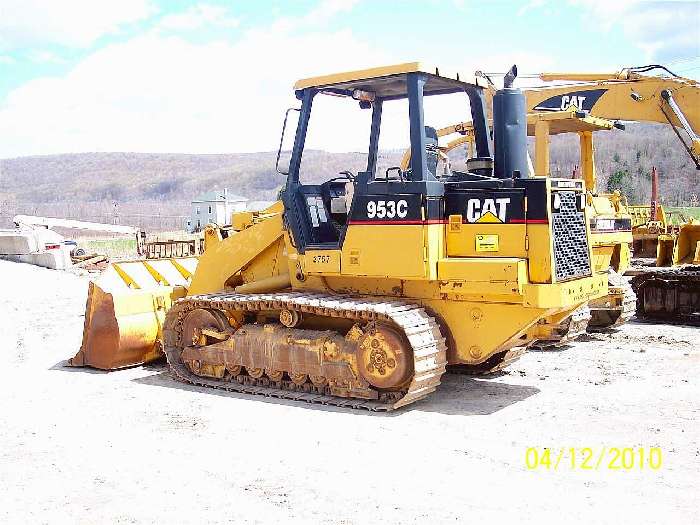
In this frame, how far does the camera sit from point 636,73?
13.3m

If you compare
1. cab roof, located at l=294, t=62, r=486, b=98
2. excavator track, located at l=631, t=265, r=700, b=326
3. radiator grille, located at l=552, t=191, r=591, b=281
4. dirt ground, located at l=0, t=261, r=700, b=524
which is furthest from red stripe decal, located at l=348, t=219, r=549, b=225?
excavator track, located at l=631, t=265, r=700, b=326

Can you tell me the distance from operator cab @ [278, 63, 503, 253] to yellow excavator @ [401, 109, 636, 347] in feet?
2.19

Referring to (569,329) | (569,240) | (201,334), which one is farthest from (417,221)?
(569,329)

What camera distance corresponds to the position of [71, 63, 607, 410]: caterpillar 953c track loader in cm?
687

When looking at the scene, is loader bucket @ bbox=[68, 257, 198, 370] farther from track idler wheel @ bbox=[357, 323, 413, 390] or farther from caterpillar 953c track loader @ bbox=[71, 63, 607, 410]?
track idler wheel @ bbox=[357, 323, 413, 390]

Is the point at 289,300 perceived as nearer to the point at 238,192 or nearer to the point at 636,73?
the point at 636,73

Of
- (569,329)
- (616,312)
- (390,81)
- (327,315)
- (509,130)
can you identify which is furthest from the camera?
(616,312)

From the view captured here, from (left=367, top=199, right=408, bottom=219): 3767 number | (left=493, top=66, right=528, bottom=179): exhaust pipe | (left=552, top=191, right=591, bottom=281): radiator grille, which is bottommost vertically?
(left=552, top=191, right=591, bottom=281): radiator grille

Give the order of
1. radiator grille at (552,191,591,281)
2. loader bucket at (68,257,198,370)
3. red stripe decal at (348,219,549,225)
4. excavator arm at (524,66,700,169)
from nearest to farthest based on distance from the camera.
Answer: red stripe decal at (348,219,549,225), radiator grille at (552,191,591,281), loader bucket at (68,257,198,370), excavator arm at (524,66,700,169)

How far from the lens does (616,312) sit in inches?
442

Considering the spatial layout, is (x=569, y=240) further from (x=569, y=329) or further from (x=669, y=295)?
(x=669, y=295)

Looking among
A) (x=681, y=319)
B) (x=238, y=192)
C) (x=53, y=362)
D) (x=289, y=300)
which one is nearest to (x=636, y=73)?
(x=681, y=319)

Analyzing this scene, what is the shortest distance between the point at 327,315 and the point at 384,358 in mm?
798

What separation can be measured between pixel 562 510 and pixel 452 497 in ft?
2.25
